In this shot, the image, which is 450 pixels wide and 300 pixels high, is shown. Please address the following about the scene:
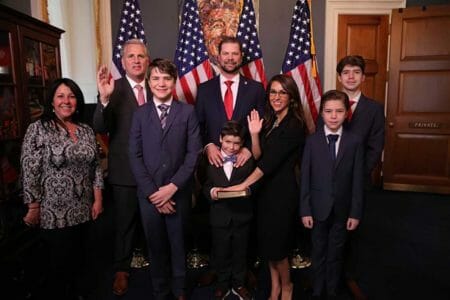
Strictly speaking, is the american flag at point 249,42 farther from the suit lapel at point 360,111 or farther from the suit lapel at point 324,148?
the suit lapel at point 324,148

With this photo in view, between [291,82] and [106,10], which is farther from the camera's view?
[106,10]

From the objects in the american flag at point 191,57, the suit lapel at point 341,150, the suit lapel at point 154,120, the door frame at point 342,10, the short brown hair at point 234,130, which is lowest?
the suit lapel at point 341,150

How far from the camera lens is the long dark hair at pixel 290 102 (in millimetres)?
2152

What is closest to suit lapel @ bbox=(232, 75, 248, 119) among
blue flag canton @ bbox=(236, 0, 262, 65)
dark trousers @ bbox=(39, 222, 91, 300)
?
blue flag canton @ bbox=(236, 0, 262, 65)

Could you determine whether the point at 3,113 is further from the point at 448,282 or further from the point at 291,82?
the point at 448,282

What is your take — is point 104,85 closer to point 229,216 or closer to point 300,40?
point 229,216

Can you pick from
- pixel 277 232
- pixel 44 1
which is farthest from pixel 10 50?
pixel 277 232

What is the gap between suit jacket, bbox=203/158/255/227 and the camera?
2.19m

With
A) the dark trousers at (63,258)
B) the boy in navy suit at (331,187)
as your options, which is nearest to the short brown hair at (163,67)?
the boy in navy suit at (331,187)

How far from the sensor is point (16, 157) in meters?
2.37

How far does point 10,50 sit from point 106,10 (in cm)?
290

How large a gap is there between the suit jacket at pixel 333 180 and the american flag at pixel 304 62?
1.25m

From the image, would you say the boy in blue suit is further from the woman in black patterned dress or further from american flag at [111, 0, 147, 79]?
american flag at [111, 0, 147, 79]

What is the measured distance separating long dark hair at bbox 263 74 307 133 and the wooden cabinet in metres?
1.61
